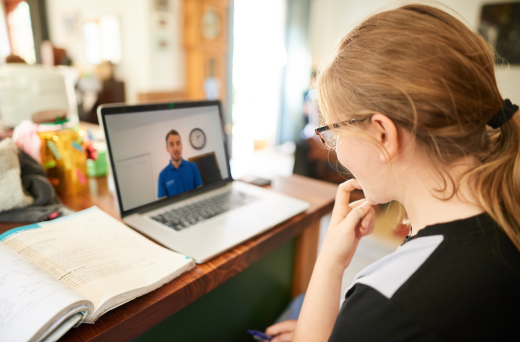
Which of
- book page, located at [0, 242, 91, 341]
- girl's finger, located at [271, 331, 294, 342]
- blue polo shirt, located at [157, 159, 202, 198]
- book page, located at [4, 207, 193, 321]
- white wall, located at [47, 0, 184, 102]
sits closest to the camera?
book page, located at [0, 242, 91, 341]

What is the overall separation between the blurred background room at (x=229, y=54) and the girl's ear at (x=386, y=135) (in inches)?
50.8

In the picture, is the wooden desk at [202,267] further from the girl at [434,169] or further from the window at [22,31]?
the window at [22,31]

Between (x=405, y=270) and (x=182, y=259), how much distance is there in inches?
15.3

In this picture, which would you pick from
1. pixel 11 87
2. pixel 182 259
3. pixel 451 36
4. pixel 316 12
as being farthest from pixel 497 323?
pixel 316 12

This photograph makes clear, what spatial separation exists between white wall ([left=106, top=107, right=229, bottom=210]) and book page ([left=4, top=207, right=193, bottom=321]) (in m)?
0.18

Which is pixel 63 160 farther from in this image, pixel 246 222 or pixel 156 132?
pixel 246 222

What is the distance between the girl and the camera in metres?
0.43

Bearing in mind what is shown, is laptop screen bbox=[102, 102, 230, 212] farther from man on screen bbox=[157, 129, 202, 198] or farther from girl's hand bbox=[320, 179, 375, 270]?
girl's hand bbox=[320, 179, 375, 270]

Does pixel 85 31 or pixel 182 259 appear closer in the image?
pixel 182 259

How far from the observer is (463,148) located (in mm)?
494

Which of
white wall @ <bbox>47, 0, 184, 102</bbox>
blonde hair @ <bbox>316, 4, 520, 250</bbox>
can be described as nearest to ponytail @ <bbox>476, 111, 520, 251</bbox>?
blonde hair @ <bbox>316, 4, 520, 250</bbox>

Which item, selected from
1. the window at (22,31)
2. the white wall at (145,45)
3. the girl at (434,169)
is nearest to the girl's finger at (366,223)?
the girl at (434,169)

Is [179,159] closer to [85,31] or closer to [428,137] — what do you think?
[428,137]

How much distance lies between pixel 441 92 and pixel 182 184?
659 millimetres
